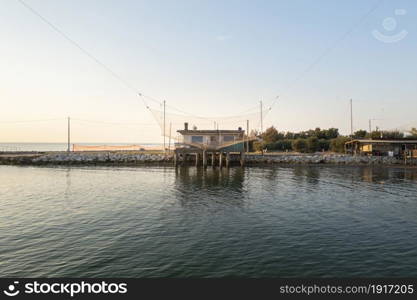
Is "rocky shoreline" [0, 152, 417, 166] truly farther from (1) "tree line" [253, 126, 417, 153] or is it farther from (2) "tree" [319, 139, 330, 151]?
(2) "tree" [319, 139, 330, 151]

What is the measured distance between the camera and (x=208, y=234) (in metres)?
14.2

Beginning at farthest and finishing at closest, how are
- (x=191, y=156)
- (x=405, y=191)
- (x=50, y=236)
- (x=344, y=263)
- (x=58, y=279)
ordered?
(x=191, y=156), (x=405, y=191), (x=50, y=236), (x=344, y=263), (x=58, y=279)

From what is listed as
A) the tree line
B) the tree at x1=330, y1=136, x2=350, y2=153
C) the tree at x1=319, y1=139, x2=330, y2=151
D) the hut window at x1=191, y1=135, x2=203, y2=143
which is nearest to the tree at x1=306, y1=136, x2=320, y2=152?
the tree line

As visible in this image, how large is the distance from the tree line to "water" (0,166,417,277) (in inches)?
1759

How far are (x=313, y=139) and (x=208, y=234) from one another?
6839 centimetres

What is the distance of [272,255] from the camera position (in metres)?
11.6

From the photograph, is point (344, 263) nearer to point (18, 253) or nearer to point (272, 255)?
point (272, 255)

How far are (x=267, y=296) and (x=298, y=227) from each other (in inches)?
293

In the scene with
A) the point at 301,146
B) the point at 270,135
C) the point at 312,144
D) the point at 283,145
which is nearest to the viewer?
the point at 301,146

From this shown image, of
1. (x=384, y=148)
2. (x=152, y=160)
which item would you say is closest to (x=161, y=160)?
(x=152, y=160)

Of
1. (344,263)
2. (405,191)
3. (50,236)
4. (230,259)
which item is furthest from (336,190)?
(50,236)

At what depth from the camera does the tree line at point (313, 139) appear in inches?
2859

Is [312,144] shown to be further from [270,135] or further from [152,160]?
[152,160]

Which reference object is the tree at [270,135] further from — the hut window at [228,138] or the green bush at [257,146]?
the hut window at [228,138]
